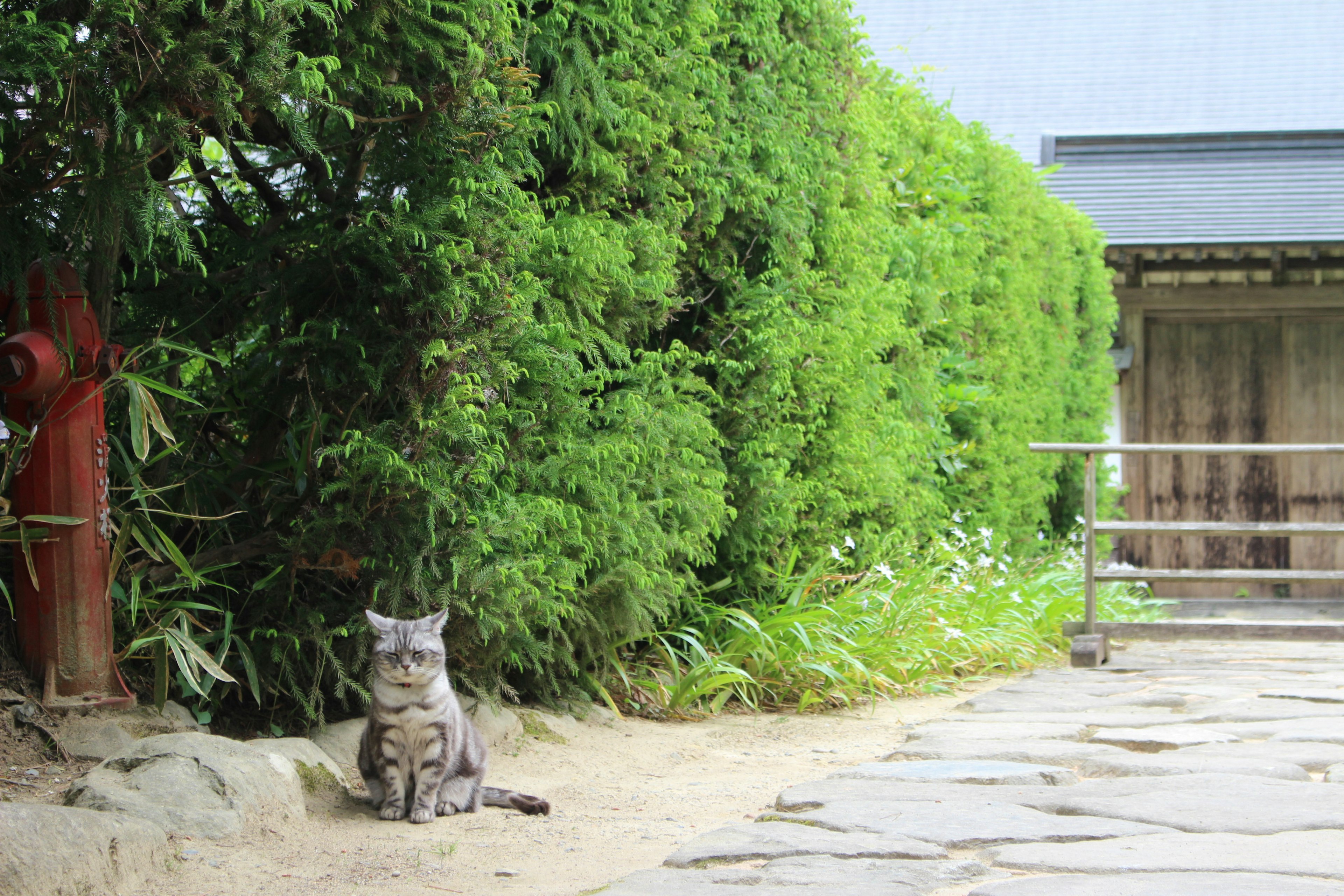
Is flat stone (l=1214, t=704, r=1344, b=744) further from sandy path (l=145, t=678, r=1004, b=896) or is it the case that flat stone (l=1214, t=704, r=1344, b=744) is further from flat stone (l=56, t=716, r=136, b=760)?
flat stone (l=56, t=716, r=136, b=760)

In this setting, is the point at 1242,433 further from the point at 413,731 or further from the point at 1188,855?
the point at 413,731

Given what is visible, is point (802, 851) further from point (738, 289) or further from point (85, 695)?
point (738, 289)

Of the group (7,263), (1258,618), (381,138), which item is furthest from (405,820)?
(1258,618)

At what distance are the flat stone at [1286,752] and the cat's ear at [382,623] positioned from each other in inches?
103

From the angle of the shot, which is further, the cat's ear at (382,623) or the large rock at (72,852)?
the cat's ear at (382,623)

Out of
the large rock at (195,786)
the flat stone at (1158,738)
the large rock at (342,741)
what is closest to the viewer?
the large rock at (195,786)

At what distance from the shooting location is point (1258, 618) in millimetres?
10477

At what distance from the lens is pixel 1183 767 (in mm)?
3643

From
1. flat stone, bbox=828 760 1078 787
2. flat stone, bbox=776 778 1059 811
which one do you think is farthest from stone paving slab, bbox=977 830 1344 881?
flat stone, bbox=828 760 1078 787

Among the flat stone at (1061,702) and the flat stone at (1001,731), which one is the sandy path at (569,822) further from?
the flat stone at (1061,702)

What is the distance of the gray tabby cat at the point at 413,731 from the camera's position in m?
3.06

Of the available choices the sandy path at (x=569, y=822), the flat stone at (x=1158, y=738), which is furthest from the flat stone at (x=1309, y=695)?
the sandy path at (x=569, y=822)

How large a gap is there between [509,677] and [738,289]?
6.14 ft

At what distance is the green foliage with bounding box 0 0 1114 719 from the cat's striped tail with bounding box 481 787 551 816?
52cm
